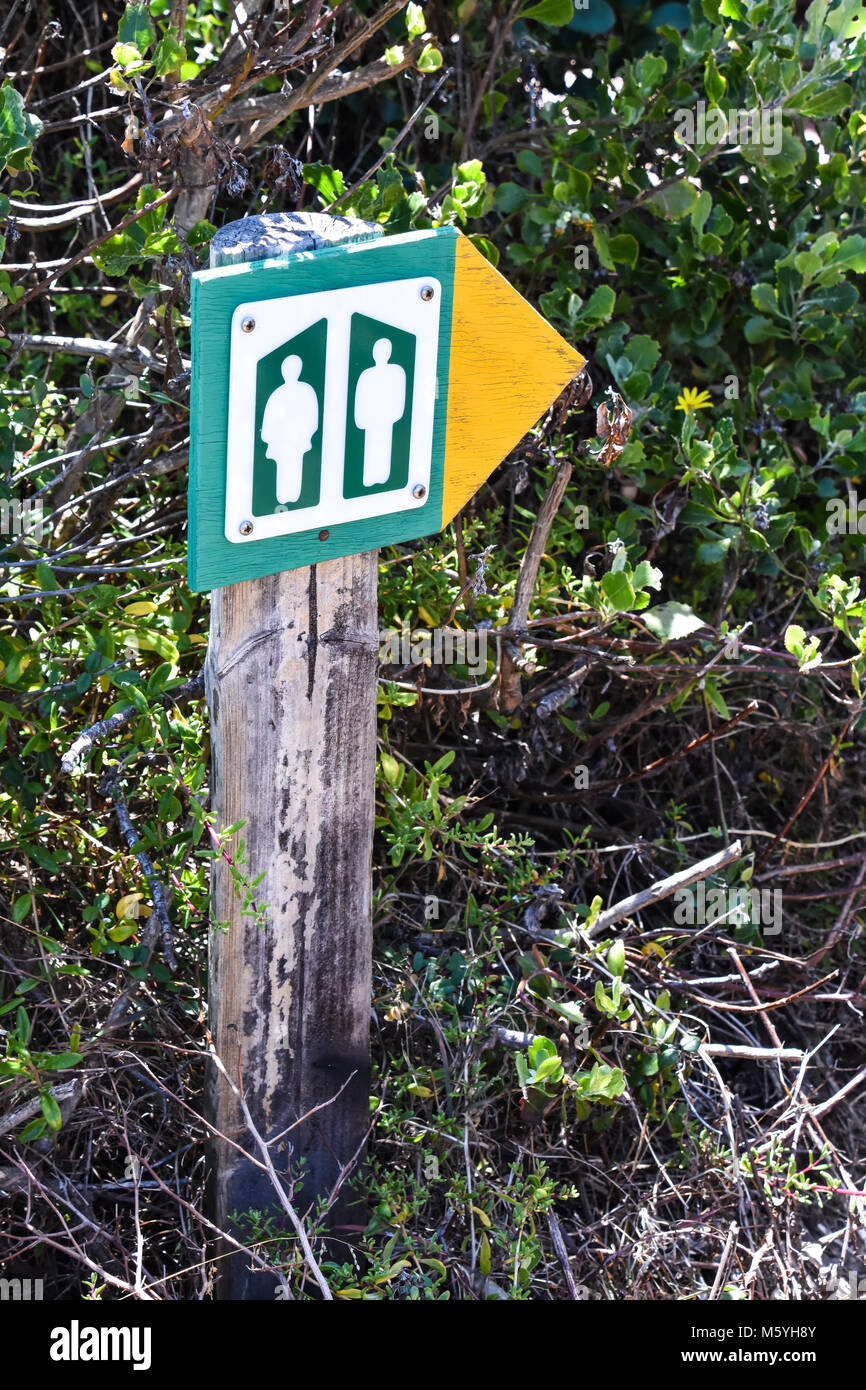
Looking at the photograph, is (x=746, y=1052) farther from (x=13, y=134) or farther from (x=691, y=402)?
(x=13, y=134)

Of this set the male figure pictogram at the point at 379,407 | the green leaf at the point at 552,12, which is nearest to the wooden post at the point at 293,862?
the male figure pictogram at the point at 379,407

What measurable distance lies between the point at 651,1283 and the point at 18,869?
1305 mm

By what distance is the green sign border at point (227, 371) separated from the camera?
1493 millimetres

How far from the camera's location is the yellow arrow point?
172cm

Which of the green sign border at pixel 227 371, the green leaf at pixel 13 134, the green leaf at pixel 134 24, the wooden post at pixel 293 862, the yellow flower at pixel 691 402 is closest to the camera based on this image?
the green sign border at pixel 227 371

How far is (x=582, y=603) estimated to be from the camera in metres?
2.41

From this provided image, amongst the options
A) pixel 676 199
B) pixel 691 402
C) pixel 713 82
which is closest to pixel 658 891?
pixel 691 402

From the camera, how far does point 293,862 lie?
1828mm

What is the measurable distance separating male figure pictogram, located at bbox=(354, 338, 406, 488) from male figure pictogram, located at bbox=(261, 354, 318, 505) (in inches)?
2.8

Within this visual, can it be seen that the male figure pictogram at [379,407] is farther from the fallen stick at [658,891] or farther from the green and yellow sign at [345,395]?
the fallen stick at [658,891]

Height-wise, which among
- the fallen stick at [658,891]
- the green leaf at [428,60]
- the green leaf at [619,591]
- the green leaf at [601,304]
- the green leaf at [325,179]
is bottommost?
the fallen stick at [658,891]

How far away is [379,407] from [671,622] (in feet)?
3.37

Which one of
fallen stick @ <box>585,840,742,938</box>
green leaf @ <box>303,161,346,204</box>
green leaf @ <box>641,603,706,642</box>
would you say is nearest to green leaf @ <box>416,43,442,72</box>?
green leaf @ <box>303,161,346,204</box>
